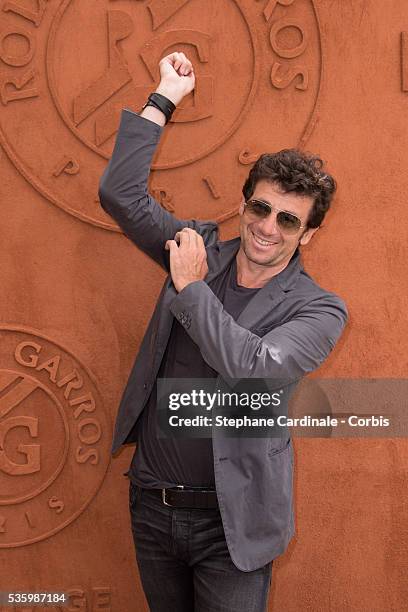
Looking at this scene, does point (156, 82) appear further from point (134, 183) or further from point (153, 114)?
point (134, 183)

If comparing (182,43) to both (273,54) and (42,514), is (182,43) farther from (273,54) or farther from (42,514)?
(42,514)

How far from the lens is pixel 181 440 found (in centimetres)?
203

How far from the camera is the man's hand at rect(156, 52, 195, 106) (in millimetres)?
2068

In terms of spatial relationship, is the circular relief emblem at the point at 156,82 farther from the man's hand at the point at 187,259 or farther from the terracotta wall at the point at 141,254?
the man's hand at the point at 187,259

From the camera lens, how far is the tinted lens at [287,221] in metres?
1.99

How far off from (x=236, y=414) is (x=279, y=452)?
174 mm

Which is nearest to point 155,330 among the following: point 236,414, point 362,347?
point 236,414

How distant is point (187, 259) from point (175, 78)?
21.2 inches

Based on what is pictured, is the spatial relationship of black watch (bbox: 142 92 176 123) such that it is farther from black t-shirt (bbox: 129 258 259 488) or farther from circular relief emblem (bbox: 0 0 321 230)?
circular relief emblem (bbox: 0 0 321 230)

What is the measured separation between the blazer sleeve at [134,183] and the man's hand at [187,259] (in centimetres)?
11

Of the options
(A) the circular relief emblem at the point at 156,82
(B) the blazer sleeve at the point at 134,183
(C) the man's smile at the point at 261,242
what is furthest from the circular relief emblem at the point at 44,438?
(C) the man's smile at the point at 261,242

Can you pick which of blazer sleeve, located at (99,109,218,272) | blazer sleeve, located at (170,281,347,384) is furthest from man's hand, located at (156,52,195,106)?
blazer sleeve, located at (170,281,347,384)

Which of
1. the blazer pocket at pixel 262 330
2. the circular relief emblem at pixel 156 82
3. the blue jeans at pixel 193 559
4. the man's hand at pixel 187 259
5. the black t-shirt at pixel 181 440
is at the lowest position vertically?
the blue jeans at pixel 193 559

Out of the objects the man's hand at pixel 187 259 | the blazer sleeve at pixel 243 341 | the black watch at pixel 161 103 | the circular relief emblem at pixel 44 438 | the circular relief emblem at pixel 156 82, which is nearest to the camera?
the blazer sleeve at pixel 243 341
